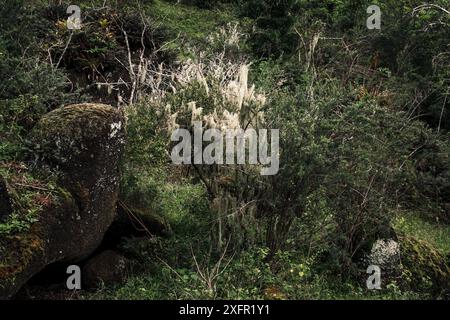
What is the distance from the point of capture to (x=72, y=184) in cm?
789

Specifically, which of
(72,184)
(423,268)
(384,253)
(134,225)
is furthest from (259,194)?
(423,268)

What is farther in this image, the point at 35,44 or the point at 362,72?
the point at 362,72

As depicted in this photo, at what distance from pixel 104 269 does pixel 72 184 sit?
1.27 m

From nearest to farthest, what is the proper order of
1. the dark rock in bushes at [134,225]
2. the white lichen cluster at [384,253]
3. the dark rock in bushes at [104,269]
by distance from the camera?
the dark rock in bushes at [104,269], the dark rock in bushes at [134,225], the white lichen cluster at [384,253]

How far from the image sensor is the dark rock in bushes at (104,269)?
8.42 meters

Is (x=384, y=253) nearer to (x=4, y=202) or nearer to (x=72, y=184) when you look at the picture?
(x=72, y=184)

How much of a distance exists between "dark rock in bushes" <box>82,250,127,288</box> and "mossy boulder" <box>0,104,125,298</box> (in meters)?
0.35

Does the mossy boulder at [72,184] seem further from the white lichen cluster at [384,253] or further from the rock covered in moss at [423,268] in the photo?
the rock covered in moss at [423,268]

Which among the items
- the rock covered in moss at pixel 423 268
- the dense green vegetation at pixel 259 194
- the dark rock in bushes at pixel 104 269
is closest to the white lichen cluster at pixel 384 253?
the dense green vegetation at pixel 259 194

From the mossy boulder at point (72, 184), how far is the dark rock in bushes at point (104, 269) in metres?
0.35

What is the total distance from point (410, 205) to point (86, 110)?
8146 mm

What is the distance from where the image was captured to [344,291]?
9039mm

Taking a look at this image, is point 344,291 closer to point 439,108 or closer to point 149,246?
point 149,246
